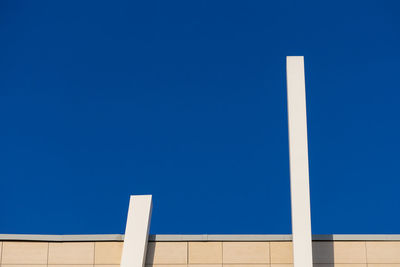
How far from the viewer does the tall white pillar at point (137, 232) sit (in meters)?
21.6

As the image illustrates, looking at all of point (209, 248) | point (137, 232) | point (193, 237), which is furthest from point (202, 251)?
point (137, 232)

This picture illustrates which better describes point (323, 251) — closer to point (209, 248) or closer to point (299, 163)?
point (299, 163)

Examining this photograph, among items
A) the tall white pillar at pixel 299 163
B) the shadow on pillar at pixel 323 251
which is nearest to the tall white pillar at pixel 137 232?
the tall white pillar at pixel 299 163

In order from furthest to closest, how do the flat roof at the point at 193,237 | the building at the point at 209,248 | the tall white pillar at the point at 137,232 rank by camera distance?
1. the flat roof at the point at 193,237
2. the building at the point at 209,248
3. the tall white pillar at the point at 137,232

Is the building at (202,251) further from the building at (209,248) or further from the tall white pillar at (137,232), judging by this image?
the tall white pillar at (137,232)

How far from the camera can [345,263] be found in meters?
21.8

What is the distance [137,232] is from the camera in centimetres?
2209

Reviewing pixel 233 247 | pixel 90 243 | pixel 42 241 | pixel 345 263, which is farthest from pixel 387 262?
pixel 42 241

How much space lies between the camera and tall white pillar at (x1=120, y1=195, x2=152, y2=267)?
2164 centimetres

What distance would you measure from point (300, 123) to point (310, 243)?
3414 millimetres

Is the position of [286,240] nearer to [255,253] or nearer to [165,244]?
[255,253]

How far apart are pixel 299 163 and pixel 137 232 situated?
5.10 metres

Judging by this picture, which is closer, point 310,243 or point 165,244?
point 310,243

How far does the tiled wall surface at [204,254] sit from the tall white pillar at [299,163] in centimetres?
109
